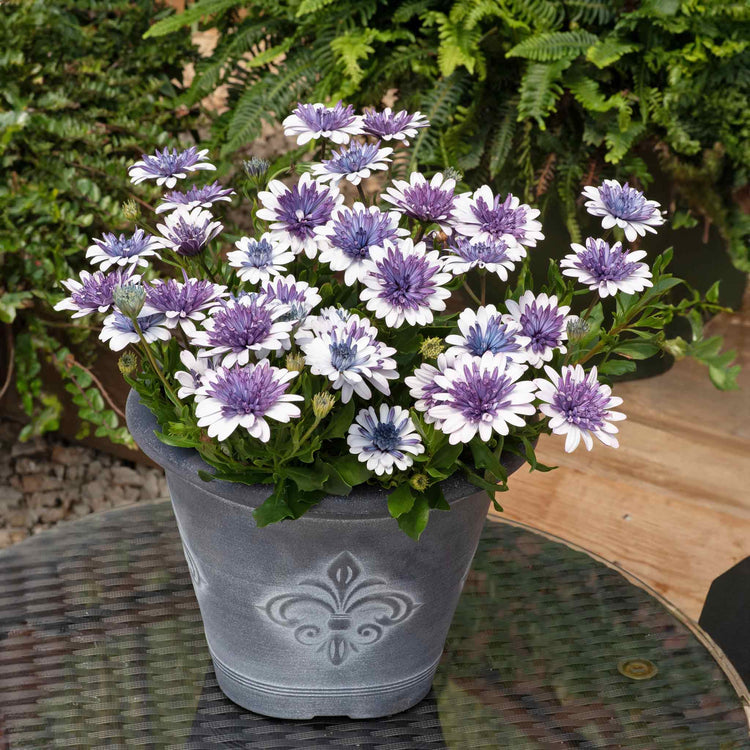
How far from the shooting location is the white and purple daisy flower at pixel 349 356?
0.53 meters

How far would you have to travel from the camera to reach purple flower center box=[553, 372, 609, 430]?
0.55 m

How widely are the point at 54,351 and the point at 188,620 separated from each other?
3.09 feet

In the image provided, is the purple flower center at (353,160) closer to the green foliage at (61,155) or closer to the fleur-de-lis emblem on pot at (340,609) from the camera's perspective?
the fleur-de-lis emblem on pot at (340,609)

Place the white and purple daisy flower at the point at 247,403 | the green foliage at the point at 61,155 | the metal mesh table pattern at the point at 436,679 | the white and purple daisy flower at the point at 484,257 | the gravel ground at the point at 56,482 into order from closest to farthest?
the white and purple daisy flower at the point at 247,403 < the white and purple daisy flower at the point at 484,257 < the metal mesh table pattern at the point at 436,679 < the green foliage at the point at 61,155 < the gravel ground at the point at 56,482

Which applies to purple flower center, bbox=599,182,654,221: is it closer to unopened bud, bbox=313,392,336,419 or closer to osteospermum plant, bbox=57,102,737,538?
osteospermum plant, bbox=57,102,737,538

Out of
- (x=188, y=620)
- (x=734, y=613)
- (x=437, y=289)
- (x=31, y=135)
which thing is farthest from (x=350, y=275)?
(x=31, y=135)

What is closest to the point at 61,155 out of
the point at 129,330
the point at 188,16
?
the point at 188,16

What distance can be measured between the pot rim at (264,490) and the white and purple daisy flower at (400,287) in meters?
0.12

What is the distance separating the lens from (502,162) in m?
1.73

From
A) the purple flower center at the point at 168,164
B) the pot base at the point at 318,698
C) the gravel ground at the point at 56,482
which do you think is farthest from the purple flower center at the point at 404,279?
the gravel ground at the point at 56,482

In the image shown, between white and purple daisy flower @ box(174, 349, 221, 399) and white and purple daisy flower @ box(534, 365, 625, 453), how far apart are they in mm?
208

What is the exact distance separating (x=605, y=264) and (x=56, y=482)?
1.47 meters

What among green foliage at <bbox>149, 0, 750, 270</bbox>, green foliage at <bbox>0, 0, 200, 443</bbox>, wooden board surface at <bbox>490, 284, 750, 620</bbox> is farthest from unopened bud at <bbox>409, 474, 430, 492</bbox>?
green foliage at <bbox>149, 0, 750, 270</bbox>

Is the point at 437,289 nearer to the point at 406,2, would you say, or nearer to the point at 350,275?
the point at 350,275
